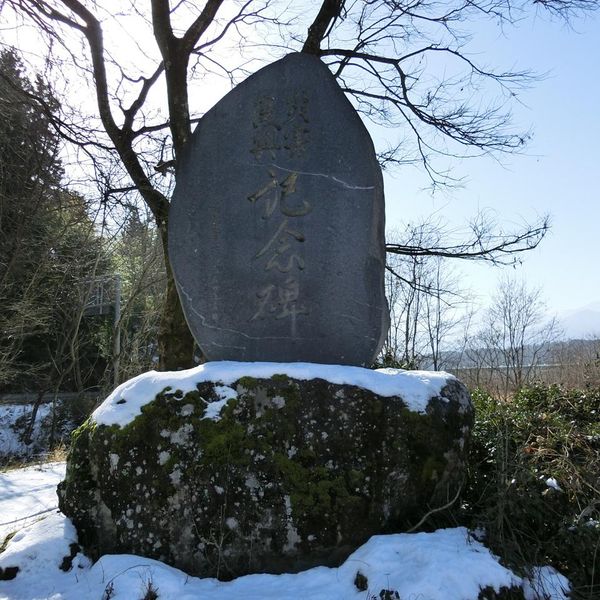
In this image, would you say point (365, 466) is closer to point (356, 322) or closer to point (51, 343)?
point (356, 322)

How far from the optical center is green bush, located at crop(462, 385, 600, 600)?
2.73 meters

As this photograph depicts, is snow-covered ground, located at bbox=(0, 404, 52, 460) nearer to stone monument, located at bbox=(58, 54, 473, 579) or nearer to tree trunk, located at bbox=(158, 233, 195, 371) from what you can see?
tree trunk, located at bbox=(158, 233, 195, 371)

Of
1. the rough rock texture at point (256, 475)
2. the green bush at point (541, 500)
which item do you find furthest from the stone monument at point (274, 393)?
the green bush at point (541, 500)

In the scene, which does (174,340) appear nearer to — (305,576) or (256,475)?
(256,475)

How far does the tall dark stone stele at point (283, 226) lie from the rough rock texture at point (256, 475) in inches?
29.9

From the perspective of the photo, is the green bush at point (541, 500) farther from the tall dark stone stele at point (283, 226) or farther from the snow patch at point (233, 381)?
the tall dark stone stele at point (283, 226)

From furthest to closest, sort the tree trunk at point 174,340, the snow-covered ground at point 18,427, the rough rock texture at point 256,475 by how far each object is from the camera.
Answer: the snow-covered ground at point 18,427, the tree trunk at point 174,340, the rough rock texture at point 256,475

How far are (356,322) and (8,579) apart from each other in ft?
7.88

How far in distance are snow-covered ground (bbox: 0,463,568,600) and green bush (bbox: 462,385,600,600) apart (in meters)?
0.14

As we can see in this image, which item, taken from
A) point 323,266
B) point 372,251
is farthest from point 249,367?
point 372,251

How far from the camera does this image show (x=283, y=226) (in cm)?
375

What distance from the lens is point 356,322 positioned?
3.67 meters

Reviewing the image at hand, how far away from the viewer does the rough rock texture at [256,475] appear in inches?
107

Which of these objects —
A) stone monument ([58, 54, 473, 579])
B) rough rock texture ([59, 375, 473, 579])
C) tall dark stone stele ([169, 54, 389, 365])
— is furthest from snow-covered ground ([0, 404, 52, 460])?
rough rock texture ([59, 375, 473, 579])
